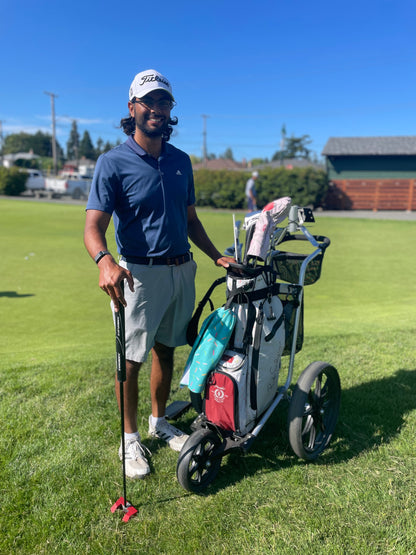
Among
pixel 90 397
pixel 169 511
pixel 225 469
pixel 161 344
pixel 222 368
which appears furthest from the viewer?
pixel 90 397

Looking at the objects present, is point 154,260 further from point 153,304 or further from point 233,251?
point 233,251

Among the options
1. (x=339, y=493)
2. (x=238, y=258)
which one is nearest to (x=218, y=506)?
(x=339, y=493)

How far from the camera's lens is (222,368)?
2.64 meters

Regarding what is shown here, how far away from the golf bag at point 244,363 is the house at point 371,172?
2751 centimetres

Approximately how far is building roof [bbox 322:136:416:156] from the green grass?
27.9m

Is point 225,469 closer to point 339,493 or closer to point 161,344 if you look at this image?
point 339,493

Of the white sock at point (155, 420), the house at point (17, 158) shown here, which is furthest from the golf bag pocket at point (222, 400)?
the house at point (17, 158)

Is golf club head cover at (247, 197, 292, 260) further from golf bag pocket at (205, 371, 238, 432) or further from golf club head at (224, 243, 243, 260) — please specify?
golf bag pocket at (205, 371, 238, 432)

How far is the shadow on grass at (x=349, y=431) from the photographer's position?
9.30ft

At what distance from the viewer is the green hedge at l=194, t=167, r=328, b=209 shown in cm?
2750

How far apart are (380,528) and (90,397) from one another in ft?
7.13

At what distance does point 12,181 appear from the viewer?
35.2 meters

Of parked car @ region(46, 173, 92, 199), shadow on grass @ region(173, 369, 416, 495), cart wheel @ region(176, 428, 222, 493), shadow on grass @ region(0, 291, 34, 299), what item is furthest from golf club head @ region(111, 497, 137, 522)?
parked car @ region(46, 173, 92, 199)

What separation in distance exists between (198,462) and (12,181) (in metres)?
36.7
